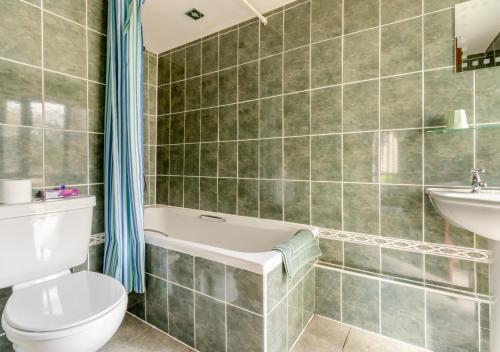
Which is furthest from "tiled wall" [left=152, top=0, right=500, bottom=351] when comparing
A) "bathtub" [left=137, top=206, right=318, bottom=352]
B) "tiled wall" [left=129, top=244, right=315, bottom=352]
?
"tiled wall" [left=129, top=244, right=315, bottom=352]

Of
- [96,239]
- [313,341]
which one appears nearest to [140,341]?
[96,239]

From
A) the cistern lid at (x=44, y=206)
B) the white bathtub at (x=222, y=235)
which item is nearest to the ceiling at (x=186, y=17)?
the cistern lid at (x=44, y=206)

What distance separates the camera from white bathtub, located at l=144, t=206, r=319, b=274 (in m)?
1.29

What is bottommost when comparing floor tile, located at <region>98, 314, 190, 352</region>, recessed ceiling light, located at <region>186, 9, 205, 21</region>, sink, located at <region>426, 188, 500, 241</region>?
floor tile, located at <region>98, 314, 190, 352</region>

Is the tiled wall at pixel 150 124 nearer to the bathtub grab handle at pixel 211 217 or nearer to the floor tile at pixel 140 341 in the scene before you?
the bathtub grab handle at pixel 211 217

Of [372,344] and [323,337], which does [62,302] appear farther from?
[372,344]

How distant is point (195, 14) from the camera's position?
2053 millimetres

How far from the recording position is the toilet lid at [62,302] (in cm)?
97

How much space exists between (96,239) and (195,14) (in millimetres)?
1950

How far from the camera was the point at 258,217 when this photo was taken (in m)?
2.09

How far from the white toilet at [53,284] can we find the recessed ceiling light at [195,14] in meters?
1.67

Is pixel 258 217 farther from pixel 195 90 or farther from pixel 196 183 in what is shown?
pixel 195 90

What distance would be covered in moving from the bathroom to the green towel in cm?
2

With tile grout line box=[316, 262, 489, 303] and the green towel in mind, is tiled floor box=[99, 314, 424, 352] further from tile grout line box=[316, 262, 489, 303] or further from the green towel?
the green towel
